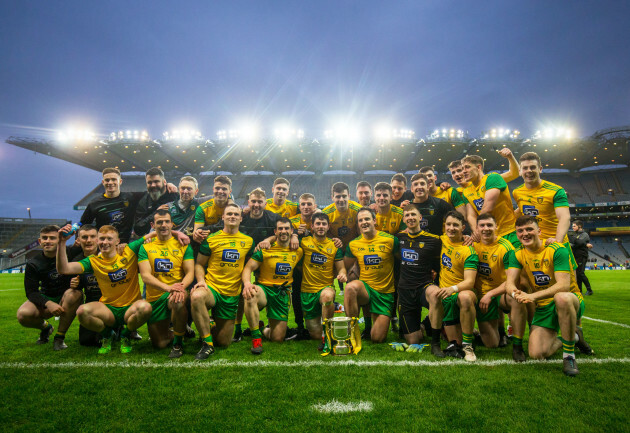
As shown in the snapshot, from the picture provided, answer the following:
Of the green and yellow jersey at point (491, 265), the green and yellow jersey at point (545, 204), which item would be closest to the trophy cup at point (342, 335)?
the green and yellow jersey at point (491, 265)

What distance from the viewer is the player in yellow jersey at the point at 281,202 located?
568 cm

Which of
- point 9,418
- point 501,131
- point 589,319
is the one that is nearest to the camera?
point 9,418

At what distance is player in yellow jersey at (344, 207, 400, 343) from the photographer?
14.5 feet

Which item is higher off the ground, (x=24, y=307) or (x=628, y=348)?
(x=24, y=307)

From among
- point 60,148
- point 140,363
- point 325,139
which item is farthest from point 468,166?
point 60,148

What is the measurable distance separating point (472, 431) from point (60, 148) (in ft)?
130

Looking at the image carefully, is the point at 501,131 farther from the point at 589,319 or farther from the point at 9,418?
the point at 9,418

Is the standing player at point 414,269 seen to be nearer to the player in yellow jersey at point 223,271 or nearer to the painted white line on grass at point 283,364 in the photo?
the painted white line on grass at point 283,364

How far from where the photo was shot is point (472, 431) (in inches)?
84.3

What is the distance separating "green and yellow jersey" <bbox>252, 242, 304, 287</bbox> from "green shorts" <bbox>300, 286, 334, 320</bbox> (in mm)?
374

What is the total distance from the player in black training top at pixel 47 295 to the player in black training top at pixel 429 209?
16.6 feet

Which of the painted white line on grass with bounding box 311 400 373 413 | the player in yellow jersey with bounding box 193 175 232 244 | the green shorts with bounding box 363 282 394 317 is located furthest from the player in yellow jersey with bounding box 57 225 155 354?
the green shorts with bounding box 363 282 394 317

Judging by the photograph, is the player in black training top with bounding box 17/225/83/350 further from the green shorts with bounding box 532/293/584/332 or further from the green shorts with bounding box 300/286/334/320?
the green shorts with bounding box 532/293/584/332

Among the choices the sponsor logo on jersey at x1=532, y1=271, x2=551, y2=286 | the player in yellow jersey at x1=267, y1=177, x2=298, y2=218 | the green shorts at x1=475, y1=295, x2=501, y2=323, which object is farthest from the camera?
the player in yellow jersey at x1=267, y1=177, x2=298, y2=218
